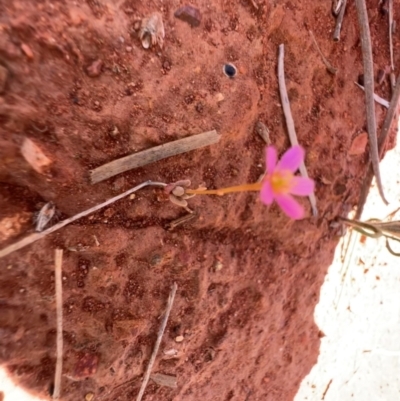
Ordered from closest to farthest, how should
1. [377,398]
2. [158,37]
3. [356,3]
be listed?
[158,37]
[356,3]
[377,398]

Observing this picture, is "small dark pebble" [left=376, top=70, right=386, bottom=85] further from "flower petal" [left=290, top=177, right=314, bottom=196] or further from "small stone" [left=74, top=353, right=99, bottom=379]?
"small stone" [left=74, top=353, right=99, bottom=379]


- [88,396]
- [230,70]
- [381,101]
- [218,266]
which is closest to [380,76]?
[381,101]

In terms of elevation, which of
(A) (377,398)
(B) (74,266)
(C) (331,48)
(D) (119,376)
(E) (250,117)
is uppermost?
(C) (331,48)

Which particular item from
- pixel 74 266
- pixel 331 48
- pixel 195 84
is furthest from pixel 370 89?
pixel 74 266

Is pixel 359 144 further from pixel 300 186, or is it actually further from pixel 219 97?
pixel 300 186

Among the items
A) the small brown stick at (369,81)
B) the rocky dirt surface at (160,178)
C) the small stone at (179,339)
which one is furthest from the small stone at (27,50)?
the small brown stick at (369,81)

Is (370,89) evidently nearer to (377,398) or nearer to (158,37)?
(158,37)

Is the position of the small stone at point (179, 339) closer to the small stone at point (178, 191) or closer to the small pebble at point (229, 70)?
the small stone at point (178, 191)
